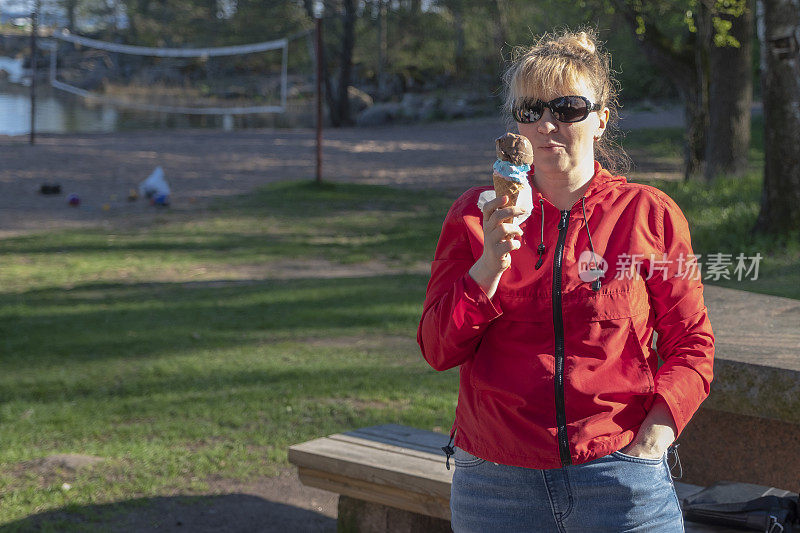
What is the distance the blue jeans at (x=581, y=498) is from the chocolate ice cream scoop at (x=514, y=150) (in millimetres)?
637

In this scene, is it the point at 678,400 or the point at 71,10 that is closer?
the point at 678,400

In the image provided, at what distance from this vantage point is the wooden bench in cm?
331

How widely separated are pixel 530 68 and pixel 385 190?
47.7 ft

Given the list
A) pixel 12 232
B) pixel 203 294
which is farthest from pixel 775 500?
pixel 12 232

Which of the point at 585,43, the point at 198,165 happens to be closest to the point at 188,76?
the point at 198,165

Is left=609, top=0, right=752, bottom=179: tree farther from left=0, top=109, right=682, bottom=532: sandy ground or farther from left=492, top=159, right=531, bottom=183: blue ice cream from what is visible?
left=492, top=159, right=531, bottom=183: blue ice cream

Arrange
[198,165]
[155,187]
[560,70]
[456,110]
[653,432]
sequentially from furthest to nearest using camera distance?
[456,110]
[198,165]
[155,187]
[560,70]
[653,432]

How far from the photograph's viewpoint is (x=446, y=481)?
3.23m

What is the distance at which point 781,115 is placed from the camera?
9180 mm

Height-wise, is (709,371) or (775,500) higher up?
(709,371)

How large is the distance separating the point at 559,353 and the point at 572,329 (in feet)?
0.20

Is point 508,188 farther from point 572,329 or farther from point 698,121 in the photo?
point 698,121

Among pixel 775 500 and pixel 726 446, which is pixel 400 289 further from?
pixel 775 500

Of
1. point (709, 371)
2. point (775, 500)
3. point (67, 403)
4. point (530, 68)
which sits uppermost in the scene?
point (530, 68)
